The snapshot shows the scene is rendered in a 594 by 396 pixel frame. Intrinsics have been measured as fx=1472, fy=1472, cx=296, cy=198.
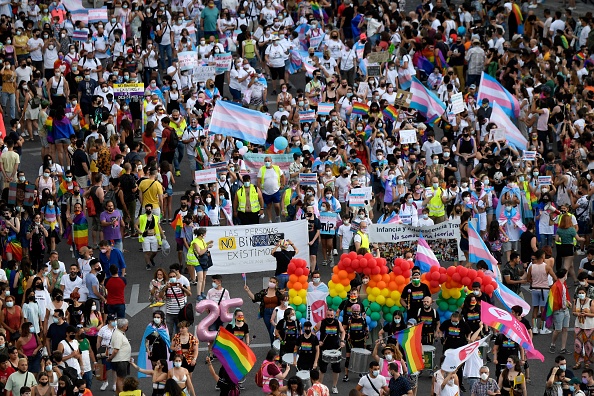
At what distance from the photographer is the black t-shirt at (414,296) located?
24.4 meters

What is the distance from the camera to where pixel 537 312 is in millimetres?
25922

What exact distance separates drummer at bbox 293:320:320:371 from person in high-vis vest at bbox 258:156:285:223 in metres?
6.73

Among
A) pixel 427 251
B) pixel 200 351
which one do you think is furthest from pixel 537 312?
pixel 200 351

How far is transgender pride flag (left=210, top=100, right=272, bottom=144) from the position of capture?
31547mm

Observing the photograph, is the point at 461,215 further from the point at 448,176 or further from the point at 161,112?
the point at 161,112

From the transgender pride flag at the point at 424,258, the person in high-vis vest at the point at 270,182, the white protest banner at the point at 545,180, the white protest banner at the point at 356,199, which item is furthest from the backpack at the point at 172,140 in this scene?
the white protest banner at the point at 545,180

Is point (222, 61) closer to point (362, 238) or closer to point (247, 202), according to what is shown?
point (247, 202)

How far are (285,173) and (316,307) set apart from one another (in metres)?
5.69

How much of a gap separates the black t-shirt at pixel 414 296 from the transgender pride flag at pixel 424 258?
1.72 metres

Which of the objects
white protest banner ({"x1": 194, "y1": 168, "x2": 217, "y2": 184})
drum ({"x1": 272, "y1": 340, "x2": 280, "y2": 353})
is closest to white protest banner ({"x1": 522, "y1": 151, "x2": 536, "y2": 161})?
white protest banner ({"x1": 194, "y1": 168, "x2": 217, "y2": 184})

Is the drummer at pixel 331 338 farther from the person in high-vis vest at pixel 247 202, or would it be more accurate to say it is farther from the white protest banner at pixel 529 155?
the white protest banner at pixel 529 155

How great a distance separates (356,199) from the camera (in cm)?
2869

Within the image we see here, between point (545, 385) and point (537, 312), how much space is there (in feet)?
7.50

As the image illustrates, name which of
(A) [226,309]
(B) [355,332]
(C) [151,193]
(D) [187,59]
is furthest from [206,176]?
(D) [187,59]
